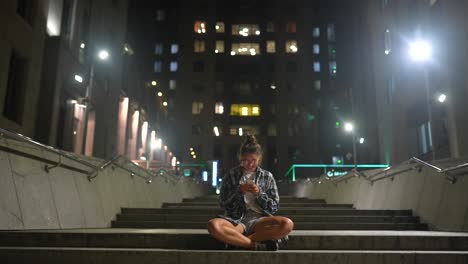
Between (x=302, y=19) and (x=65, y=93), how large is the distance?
45695mm

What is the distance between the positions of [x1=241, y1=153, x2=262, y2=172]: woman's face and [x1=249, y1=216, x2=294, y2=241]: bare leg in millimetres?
664

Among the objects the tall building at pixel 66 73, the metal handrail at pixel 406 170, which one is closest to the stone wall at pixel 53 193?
the tall building at pixel 66 73

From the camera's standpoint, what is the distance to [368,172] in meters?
11.5

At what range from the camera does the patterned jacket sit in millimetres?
4926

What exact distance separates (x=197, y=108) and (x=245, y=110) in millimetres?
6352

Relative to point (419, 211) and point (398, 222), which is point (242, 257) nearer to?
point (398, 222)

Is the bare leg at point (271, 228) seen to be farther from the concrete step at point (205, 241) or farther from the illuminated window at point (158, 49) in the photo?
the illuminated window at point (158, 49)

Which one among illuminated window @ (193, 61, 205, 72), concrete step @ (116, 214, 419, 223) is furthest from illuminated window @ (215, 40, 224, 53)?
concrete step @ (116, 214, 419, 223)

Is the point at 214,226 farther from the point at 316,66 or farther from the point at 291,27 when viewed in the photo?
the point at 316,66

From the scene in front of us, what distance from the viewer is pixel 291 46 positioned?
185ft

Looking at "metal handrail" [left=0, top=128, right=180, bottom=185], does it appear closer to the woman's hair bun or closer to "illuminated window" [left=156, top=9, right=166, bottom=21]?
the woman's hair bun

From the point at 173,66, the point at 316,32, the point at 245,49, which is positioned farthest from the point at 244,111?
the point at 316,32

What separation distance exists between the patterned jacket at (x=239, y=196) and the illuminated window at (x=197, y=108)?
47966 mm

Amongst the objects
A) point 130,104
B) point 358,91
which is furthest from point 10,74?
point 358,91
